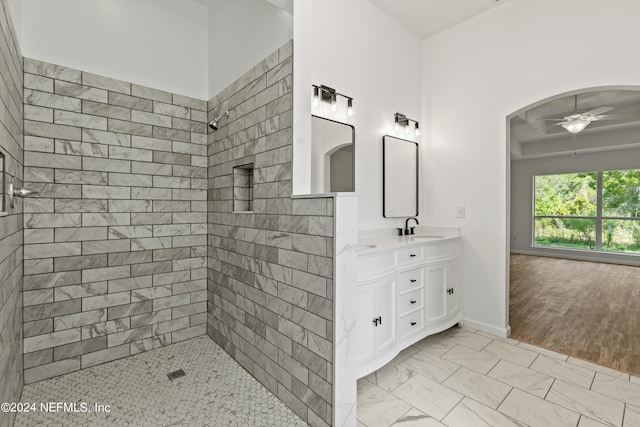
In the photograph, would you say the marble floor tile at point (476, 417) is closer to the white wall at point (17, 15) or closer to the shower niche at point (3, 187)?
the shower niche at point (3, 187)

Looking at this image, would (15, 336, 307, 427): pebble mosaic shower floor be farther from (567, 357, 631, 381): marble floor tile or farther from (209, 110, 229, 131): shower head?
(567, 357, 631, 381): marble floor tile

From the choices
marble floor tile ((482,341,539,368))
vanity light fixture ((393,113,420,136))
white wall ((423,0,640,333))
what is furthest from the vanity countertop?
vanity light fixture ((393,113,420,136))

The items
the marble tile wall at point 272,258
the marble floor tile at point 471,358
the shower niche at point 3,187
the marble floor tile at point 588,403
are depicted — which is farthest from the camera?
the marble floor tile at point 471,358

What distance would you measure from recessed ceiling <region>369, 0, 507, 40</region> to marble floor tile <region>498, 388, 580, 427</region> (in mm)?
3423

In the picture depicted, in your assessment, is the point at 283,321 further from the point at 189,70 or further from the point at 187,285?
the point at 189,70

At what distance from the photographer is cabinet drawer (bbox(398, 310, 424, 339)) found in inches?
96.4

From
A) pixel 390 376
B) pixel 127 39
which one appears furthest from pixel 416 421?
pixel 127 39

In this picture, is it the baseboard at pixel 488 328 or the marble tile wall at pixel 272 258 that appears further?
the baseboard at pixel 488 328

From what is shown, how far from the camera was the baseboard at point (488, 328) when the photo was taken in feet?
9.71

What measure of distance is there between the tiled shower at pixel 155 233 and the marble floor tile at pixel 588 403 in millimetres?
1556

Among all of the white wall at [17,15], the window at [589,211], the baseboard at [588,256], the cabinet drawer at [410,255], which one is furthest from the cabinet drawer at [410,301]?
the window at [589,211]

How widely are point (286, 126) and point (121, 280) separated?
1868mm

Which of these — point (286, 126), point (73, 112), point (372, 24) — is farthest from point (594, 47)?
point (73, 112)

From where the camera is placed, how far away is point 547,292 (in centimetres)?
459
